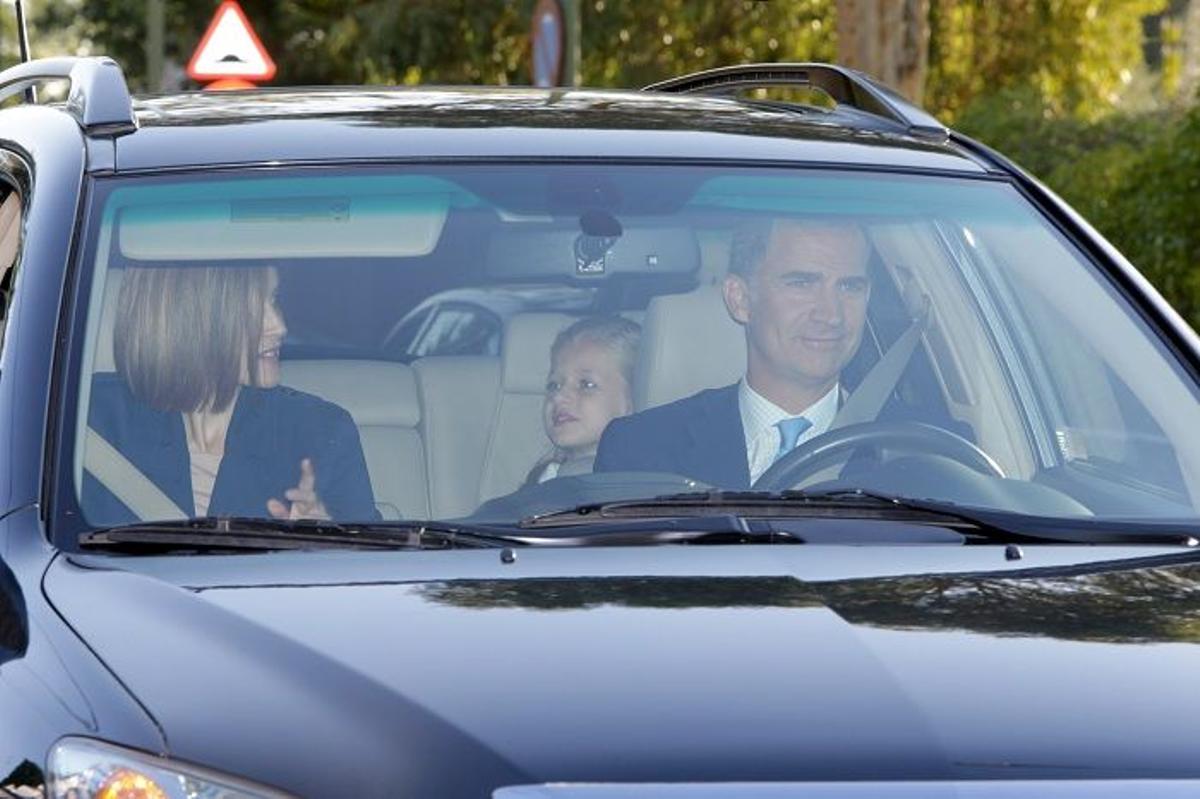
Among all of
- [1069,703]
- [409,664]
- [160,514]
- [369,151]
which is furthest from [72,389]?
[1069,703]

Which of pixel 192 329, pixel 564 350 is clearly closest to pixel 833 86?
pixel 564 350

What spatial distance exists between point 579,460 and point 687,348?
45cm

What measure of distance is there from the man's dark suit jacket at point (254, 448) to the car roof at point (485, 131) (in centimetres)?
36

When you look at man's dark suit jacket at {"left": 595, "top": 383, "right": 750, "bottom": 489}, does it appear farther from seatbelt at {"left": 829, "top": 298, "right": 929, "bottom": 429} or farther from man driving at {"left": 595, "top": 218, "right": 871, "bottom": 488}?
seatbelt at {"left": 829, "top": 298, "right": 929, "bottom": 429}

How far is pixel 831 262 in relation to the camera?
4.63 meters

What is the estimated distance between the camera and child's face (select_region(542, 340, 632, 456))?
4.33 metres

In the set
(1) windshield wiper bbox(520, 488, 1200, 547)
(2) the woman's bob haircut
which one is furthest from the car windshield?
(1) windshield wiper bbox(520, 488, 1200, 547)

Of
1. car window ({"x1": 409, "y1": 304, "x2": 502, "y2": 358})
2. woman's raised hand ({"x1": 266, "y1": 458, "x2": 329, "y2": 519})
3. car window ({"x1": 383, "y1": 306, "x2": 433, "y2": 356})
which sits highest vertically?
car window ({"x1": 383, "y1": 306, "x2": 433, "y2": 356})

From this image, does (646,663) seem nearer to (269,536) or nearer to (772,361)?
(269,536)

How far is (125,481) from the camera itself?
4.04 metres

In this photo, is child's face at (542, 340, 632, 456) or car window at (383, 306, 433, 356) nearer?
child's face at (542, 340, 632, 456)

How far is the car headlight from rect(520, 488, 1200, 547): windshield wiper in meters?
0.85

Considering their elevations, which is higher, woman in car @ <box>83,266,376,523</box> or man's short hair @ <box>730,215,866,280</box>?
man's short hair @ <box>730,215,866,280</box>

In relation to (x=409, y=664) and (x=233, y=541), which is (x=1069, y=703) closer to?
(x=409, y=664)
